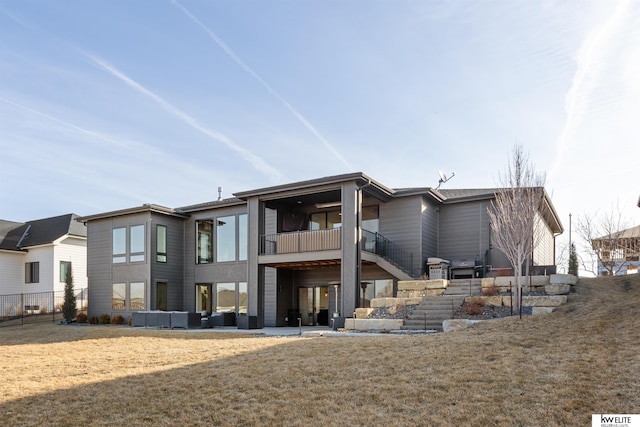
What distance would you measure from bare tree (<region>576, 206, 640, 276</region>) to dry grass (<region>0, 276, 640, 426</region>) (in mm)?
17795

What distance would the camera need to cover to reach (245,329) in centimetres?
1881

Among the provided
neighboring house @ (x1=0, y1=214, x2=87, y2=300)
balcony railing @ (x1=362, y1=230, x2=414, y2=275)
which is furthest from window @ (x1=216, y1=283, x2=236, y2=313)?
neighboring house @ (x1=0, y1=214, x2=87, y2=300)

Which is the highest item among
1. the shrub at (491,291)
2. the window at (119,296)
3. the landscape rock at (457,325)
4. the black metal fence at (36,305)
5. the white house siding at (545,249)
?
the white house siding at (545,249)

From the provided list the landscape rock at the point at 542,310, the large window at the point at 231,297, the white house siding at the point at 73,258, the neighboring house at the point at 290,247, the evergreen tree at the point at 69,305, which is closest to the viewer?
the landscape rock at the point at 542,310

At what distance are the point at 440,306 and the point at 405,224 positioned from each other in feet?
17.5

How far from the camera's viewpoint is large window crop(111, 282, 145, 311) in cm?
2316

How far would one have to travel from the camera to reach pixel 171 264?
23.7m

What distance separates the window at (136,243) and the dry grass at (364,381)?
12.5 metres

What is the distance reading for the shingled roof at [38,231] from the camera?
98.3 ft

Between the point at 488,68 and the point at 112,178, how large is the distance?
20.1 metres

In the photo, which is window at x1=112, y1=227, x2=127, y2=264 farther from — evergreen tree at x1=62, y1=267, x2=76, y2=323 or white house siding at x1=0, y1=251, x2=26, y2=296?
white house siding at x1=0, y1=251, x2=26, y2=296

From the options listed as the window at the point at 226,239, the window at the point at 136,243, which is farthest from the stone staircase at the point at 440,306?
the window at the point at 136,243

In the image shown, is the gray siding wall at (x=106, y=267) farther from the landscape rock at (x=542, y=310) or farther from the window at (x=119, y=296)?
the landscape rock at (x=542, y=310)

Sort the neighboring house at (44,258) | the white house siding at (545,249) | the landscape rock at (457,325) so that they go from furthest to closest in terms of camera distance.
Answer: the neighboring house at (44,258) < the white house siding at (545,249) < the landscape rock at (457,325)
